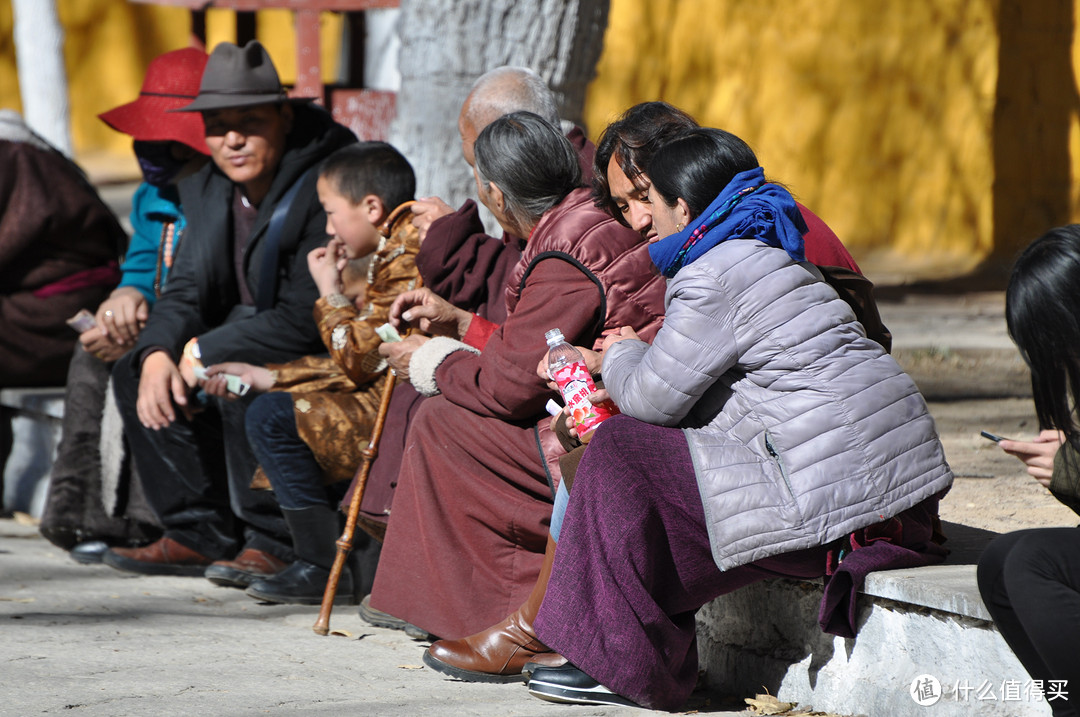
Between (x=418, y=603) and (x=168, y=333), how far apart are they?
164 cm

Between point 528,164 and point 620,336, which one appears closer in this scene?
point 620,336

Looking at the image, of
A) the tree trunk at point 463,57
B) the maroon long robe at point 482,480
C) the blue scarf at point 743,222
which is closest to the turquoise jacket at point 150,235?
the tree trunk at point 463,57

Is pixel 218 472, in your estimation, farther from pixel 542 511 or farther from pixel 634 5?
pixel 634 5

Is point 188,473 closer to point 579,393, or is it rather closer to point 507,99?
point 507,99

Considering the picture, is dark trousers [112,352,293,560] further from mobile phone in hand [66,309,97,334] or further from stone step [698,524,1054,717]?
stone step [698,524,1054,717]

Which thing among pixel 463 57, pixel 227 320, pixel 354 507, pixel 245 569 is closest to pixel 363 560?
pixel 354 507

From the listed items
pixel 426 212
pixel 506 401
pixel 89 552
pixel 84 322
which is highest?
pixel 426 212

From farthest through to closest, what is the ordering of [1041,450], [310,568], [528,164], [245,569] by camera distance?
[245,569] < [310,568] < [528,164] < [1041,450]

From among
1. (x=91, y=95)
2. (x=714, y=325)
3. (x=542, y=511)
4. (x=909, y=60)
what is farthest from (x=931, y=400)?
(x=91, y=95)

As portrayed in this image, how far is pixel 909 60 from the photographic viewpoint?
32.6 ft

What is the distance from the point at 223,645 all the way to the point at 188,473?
44.1 inches

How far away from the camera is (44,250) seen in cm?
539

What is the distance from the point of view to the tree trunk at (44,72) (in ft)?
33.0

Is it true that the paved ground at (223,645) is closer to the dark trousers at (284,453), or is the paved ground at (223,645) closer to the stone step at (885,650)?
the stone step at (885,650)
